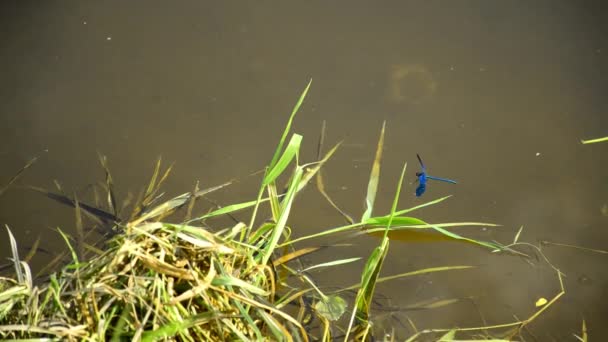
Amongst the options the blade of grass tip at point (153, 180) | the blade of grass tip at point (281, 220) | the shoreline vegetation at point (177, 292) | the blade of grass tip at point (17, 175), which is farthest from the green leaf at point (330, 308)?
the blade of grass tip at point (17, 175)

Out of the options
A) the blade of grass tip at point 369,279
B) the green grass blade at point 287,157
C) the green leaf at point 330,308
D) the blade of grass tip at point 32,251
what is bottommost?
the green leaf at point 330,308

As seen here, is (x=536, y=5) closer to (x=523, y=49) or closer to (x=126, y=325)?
(x=523, y=49)

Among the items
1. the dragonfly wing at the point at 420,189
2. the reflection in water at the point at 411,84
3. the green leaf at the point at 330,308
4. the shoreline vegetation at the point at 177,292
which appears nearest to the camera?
the shoreline vegetation at the point at 177,292

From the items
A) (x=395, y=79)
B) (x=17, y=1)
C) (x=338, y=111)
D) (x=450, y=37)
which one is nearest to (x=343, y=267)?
(x=338, y=111)

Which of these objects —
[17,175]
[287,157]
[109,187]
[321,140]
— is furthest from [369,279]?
[17,175]

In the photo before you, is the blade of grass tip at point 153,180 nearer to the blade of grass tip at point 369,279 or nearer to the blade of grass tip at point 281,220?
the blade of grass tip at point 281,220

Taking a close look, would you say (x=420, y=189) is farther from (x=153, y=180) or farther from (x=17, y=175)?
(x=17, y=175)

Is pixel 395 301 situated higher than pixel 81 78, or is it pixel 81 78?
pixel 81 78

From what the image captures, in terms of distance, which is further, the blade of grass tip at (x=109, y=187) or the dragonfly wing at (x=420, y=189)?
the dragonfly wing at (x=420, y=189)

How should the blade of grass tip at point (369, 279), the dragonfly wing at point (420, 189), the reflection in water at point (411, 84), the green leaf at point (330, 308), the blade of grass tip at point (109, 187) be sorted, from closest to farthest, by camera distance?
the blade of grass tip at point (369, 279)
the green leaf at point (330, 308)
the blade of grass tip at point (109, 187)
the dragonfly wing at point (420, 189)
the reflection in water at point (411, 84)
